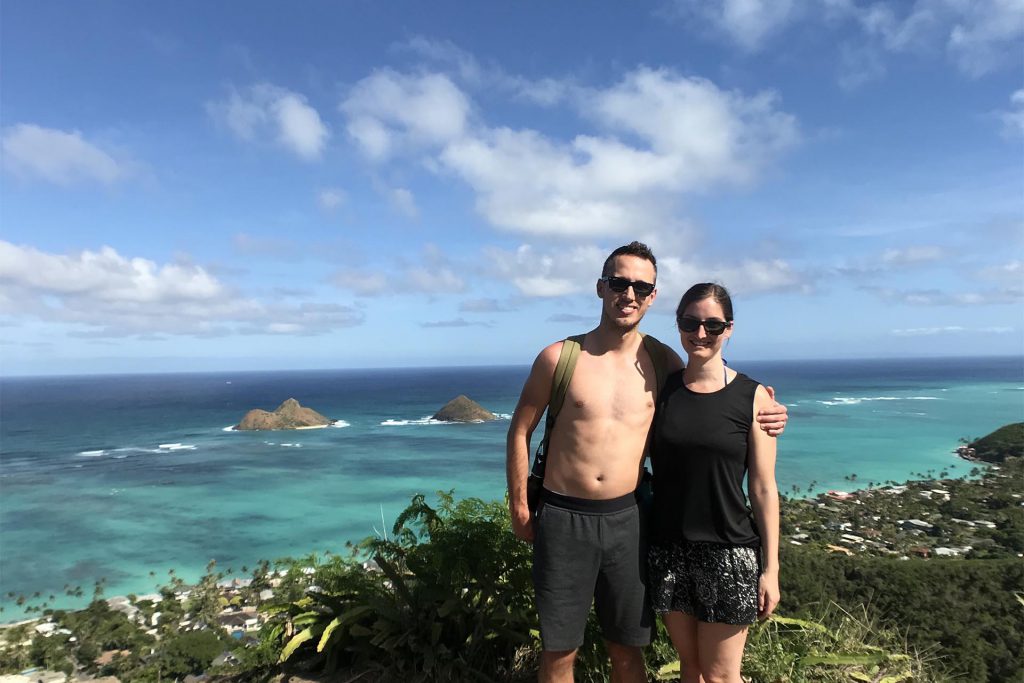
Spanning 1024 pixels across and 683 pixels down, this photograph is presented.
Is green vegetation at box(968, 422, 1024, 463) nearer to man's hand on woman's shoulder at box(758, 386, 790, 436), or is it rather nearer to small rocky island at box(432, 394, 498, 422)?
man's hand on woman's shoulder at box(758, 386, 790, 436)

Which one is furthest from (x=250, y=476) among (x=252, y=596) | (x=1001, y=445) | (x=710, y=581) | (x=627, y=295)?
(x=1001, y=445)

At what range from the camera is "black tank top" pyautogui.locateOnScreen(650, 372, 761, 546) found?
2939 millimetres

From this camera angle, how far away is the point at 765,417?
2.97 m

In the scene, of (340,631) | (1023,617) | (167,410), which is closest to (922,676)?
(340,631)

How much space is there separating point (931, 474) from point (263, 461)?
40471 mm

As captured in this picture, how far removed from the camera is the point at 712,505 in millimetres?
2955

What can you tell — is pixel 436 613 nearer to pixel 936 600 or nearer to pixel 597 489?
pixel 597 489

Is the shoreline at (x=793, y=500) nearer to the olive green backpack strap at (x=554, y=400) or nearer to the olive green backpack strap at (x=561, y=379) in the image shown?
the olive green backpack strap at (x=554, y=400)

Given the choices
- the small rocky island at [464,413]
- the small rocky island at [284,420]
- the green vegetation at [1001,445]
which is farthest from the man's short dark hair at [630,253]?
the small rocky island at [284,420]

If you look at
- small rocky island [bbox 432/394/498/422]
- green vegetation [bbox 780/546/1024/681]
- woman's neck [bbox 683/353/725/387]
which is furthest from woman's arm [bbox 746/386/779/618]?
small rocky island [bbox 432/394/498/422]

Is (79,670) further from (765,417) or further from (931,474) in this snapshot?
(931,474)

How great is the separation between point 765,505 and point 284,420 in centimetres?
6264

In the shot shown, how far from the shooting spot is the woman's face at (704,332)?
119 inches

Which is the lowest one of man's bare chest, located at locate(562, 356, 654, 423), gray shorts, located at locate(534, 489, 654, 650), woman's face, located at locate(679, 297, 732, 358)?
gray shorts, located at locate(534, 489, 654, 650)
